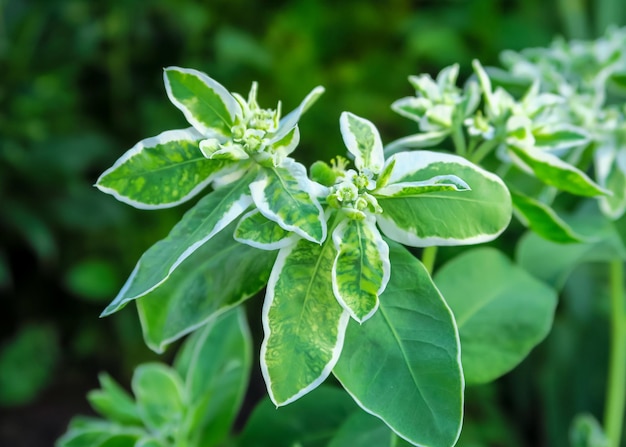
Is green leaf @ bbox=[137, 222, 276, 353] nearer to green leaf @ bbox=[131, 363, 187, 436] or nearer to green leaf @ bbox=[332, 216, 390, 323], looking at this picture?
green leaf @ bbox=[332, 216, 390, 323]

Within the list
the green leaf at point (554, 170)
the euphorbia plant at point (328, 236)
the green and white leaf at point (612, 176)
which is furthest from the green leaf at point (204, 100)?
the green and white leaf at point (612, 176)

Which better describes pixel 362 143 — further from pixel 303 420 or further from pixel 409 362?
pixel 303 420

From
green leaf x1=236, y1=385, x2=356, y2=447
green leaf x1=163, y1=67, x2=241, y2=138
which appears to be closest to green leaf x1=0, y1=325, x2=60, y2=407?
green leaf x1=236, y1=385, x2=356, y2=447

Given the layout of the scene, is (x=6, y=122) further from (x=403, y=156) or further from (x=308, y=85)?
(x=403, y=156)

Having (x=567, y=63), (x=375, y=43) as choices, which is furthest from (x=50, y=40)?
(x=567, y=63)

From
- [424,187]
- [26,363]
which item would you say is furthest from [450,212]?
[26,363]

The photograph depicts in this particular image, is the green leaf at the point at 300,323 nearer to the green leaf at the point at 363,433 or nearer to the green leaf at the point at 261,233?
the green leaf at the point at 261,233
